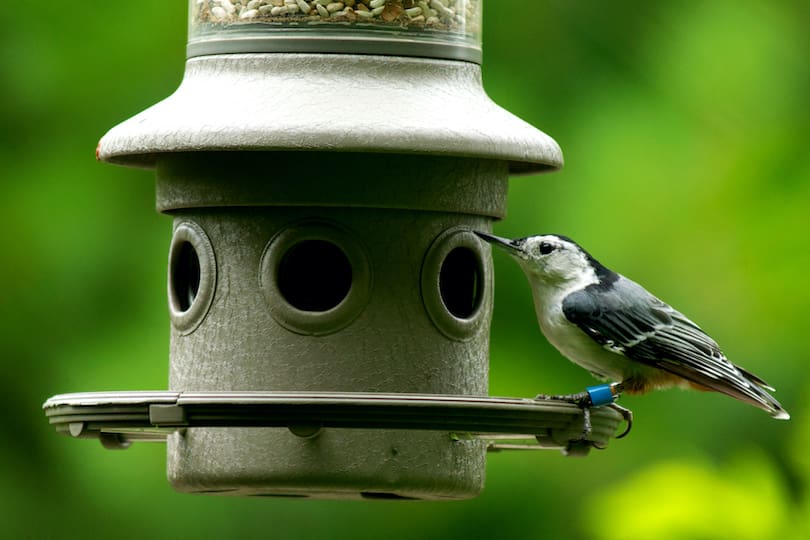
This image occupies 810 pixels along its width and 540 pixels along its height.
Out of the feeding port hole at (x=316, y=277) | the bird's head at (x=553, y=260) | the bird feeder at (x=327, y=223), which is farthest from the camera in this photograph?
the bird's head at (x=553, y=260)

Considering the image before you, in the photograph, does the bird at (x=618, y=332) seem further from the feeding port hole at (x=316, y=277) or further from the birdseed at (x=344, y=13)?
the birdseed at (x=344, y=13)

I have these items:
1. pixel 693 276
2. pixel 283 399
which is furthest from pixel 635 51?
pixel 283 399

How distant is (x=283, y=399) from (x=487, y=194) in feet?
5.03

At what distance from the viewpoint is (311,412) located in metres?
5.64

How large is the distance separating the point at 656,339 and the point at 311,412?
171 cm

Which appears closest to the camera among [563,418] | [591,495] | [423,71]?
[563,418]

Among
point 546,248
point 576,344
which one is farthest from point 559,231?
point 576,344

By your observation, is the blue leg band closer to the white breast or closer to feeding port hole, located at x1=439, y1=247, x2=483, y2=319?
the white breast

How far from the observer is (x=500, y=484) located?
892 cm

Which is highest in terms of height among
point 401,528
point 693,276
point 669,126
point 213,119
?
point 213,119

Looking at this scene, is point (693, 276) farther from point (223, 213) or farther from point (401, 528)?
point (223, 213)

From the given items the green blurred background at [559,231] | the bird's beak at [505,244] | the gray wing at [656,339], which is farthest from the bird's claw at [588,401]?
the green blurred background at [559,231]

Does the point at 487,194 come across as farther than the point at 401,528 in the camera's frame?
No

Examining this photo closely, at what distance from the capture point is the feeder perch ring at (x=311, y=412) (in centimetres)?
563
